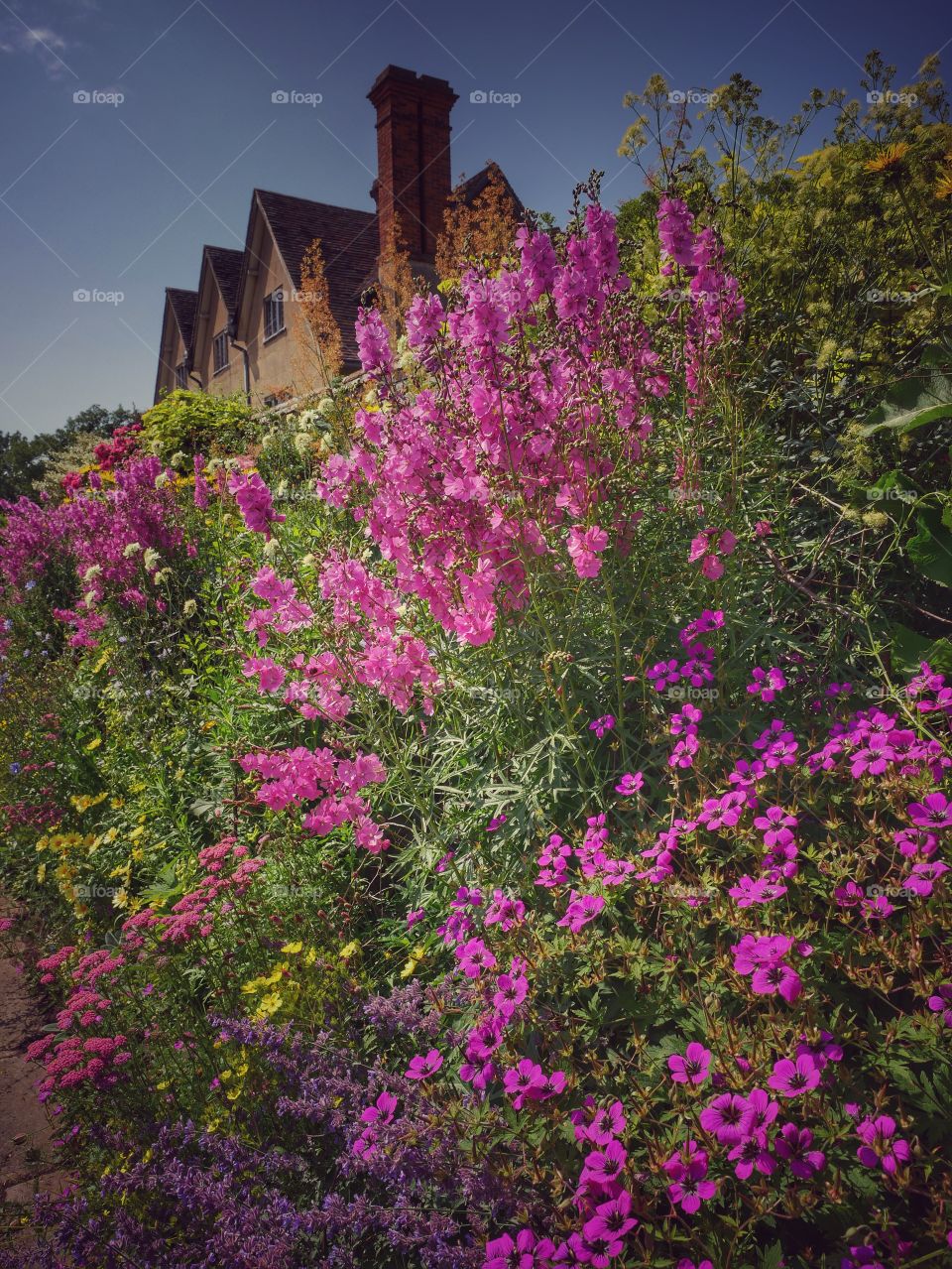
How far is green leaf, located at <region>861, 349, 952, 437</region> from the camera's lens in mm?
2656

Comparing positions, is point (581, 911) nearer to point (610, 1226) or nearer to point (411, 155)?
point (610, 1226)

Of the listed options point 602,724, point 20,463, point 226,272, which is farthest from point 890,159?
point 20,463

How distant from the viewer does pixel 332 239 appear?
21656mm

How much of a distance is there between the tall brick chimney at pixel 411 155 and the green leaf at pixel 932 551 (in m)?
14.7

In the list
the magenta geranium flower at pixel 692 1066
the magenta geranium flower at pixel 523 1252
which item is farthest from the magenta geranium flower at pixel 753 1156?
the magenta geranium flower at pixel 523 1252

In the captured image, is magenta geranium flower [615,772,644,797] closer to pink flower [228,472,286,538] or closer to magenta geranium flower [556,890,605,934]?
magenta geranium flower [556,890,605,934]

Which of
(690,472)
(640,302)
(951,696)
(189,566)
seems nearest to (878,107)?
(640,302)

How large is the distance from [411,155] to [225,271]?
12.7 m

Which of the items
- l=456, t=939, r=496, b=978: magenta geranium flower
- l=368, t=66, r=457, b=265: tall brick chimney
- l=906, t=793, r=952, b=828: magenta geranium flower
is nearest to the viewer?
l=906, t=793, r=952, b=828: magenta geranium flower

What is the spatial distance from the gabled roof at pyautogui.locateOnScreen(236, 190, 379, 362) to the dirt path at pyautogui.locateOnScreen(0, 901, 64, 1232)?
699 inches

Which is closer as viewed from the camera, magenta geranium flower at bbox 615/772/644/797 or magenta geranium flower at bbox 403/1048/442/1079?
magenta geranium flower at bbox 403/1048/442/1079

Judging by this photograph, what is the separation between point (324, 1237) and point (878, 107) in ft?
15.4

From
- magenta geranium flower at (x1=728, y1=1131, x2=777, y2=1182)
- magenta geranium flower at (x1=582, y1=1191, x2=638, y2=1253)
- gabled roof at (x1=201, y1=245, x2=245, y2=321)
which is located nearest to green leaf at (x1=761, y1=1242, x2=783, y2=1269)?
magenta geranium flower at (x1=728, y1=1131, x2=777, y2=1182)

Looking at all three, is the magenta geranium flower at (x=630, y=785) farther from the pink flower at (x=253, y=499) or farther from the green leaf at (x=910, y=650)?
the pink flower at (x=253, y=499)
